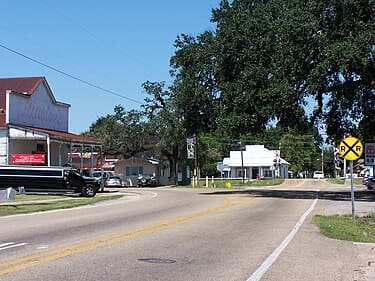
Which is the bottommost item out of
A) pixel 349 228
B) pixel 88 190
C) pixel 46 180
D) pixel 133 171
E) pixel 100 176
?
pixel 349 228

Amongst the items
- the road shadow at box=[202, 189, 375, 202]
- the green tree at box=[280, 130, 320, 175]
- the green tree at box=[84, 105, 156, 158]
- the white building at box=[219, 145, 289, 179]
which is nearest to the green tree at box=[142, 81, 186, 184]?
the green tree at box=[84, 105, 156, 158]

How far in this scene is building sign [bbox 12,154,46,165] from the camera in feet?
→ 145

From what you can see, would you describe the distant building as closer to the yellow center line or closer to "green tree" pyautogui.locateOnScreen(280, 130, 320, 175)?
the yellow center line

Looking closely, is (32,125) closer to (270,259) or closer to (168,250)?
(168,250)

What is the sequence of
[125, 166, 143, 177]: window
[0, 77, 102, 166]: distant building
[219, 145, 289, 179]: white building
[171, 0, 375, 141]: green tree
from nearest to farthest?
1. [171, 0, 375, 141]: green tree
2. [0, 77, 102, 166]: distant building
3. [125, 166, 143, 177]: window
4. [219, 145, 289, 179]: white building

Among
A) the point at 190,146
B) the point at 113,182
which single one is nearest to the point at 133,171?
the point at 113,182

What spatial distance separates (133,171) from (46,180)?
3675cm

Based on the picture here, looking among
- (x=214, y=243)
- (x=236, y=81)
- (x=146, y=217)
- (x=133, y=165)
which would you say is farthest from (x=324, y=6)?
(x=133, y=165)

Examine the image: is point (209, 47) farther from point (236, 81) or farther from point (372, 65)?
point (372, 65)

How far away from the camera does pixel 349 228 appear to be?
18531 millimetres

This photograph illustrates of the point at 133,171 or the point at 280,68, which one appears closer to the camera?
the point at 280,68

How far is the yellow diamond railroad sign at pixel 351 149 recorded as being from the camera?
69.9ft

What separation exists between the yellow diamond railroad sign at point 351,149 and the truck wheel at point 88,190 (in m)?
21.3

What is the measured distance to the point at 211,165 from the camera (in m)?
118
